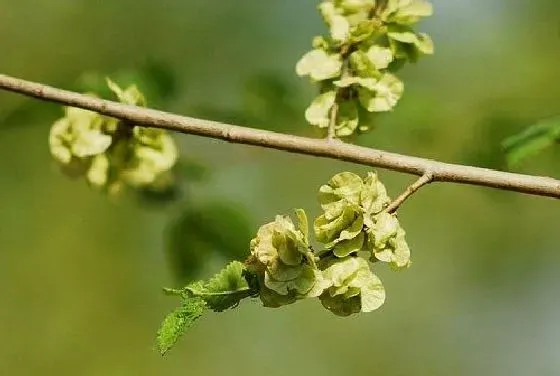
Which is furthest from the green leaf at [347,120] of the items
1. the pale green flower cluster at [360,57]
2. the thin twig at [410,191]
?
the thin twig at [410,191]

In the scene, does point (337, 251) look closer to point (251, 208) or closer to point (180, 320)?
point (180, 320)

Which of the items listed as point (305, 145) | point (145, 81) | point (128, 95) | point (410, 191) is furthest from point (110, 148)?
point (410, 191)

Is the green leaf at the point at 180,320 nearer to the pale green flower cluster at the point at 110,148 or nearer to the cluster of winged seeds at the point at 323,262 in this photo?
the cluster of winged seeds at the point at 323,262

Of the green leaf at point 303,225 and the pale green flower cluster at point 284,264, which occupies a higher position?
the green leaf at point 303,225

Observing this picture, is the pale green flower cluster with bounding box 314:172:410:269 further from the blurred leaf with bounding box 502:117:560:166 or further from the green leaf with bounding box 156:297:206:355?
the blurred leaf with bounding box 502:117:560:166

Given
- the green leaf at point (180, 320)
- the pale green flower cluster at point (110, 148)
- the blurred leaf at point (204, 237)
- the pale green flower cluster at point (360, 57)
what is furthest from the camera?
the blurred leaf at point (204, 237)

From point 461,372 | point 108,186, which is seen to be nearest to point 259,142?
point 108,186

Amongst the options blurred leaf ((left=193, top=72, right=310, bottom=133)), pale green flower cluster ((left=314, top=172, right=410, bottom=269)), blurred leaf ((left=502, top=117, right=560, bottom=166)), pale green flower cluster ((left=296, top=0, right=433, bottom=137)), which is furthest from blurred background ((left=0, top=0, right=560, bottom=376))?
pale green flower cluster ((left=314, top=172, right=410, bottom=269))
